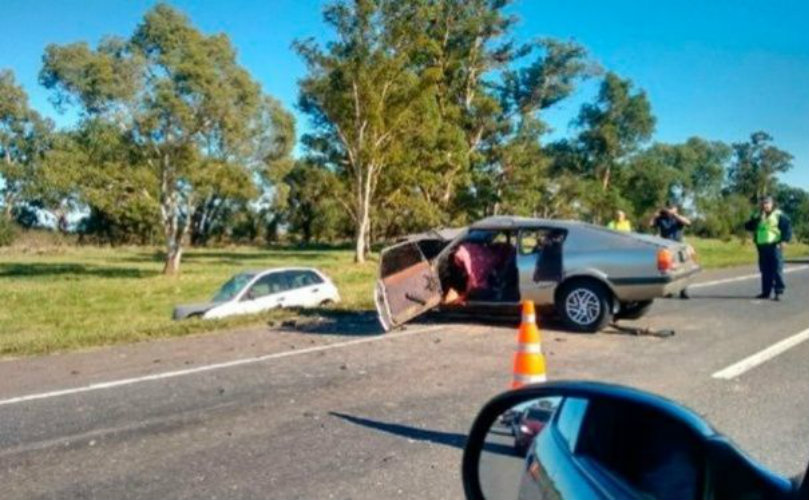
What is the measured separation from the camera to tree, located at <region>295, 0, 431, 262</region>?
3562cm

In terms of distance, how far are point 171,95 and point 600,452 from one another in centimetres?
3573

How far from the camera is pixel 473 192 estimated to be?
1950 inches

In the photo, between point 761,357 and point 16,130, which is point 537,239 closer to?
point 761,357

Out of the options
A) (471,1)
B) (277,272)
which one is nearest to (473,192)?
(471,1)

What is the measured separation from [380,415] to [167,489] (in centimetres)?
206

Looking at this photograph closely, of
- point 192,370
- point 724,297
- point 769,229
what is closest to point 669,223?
point 724,297

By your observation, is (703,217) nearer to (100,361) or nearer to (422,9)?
(422,9)

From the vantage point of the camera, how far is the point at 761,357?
8211mm

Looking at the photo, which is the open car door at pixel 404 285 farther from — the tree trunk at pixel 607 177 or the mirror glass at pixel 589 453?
the tree trunk at pixel 607 177

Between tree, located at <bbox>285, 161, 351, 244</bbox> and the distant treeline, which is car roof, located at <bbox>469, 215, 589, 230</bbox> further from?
tree, located at <bbox>285, 161, 351, 244</bbox>

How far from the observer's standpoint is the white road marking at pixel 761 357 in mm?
7379

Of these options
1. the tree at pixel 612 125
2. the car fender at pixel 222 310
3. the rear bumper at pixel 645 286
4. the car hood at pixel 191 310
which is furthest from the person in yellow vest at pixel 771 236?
the tree at pixel 612 125

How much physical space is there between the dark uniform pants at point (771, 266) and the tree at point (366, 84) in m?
25.3

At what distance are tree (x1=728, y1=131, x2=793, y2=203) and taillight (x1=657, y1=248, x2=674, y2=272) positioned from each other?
110818 millimetres
